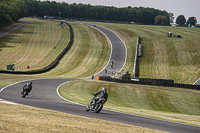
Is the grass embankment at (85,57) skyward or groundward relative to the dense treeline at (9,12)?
groundward

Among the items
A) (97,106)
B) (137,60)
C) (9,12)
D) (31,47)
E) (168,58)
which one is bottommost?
(137,60)

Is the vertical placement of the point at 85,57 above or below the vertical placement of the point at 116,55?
below

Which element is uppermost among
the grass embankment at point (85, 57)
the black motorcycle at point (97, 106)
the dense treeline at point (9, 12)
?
the dense treeline at point (9, 12)

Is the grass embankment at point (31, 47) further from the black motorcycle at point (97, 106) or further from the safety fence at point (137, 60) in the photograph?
the black motorcycle at point (97, 106)

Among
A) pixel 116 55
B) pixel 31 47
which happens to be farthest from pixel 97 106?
pixel 31 47

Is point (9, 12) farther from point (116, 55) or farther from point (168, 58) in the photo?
point (168, 58)

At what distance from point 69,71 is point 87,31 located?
48.6 meters

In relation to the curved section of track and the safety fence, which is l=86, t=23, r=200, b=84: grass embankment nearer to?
the safety fence

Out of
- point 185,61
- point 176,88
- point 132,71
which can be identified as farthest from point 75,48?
point 176,88

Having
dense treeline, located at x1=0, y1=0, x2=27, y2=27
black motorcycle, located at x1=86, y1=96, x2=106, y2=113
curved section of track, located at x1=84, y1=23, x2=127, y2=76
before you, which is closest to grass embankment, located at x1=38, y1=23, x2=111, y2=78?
curved section of track, located at x1=84, y1=23, x2=127, y2=76

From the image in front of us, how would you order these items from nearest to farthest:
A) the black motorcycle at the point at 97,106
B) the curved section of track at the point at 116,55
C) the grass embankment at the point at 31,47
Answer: the black motorcycle at the point at 97,106, the curved section of track at the point at 116,55, the grass embankment at the point at 31,47

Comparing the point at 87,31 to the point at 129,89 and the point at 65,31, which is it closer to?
the point at 65,31

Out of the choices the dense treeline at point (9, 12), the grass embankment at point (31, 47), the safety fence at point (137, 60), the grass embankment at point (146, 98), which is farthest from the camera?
the dense treeline at point (9, 12)

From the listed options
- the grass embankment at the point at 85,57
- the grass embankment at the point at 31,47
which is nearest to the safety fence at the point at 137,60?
the grass embankment at the point at 85,57
